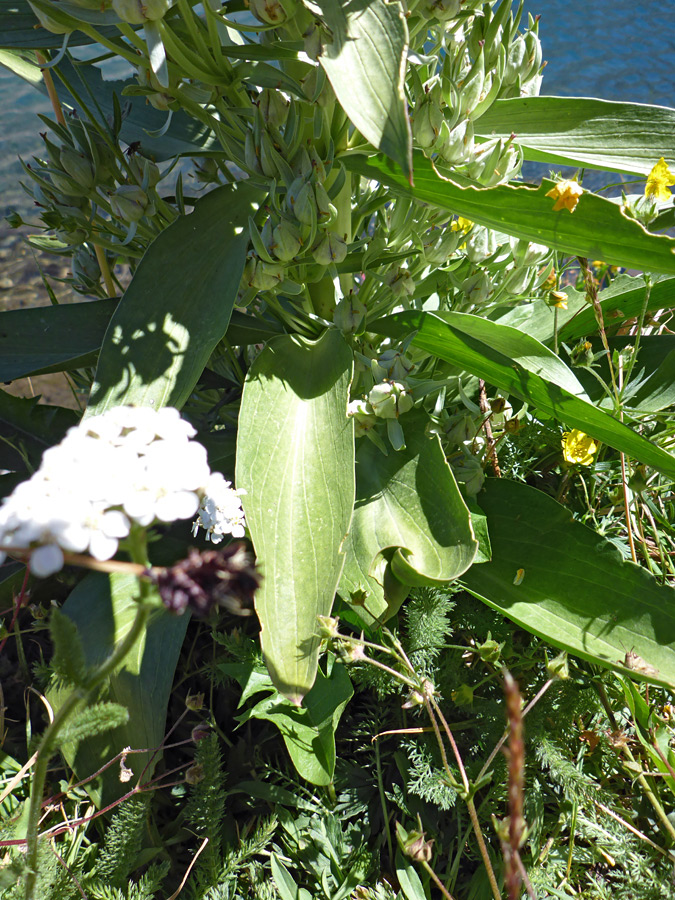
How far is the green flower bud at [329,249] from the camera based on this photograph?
3.11 feet

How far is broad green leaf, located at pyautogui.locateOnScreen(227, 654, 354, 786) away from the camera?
92 cm

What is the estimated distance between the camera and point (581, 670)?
1.00m

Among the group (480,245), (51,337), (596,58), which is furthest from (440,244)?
(596,58)

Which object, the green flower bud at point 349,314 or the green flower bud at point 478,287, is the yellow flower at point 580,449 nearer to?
the green flower bud at point 478,287

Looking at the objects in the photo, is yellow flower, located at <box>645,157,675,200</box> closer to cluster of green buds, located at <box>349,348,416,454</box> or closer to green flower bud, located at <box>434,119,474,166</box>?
green flower bud, located at <box>434,119,474,166</box>

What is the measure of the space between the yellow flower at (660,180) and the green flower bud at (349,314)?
47 centimetres

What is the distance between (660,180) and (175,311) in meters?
0.75

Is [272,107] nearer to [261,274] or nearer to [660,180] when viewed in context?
[261,274]

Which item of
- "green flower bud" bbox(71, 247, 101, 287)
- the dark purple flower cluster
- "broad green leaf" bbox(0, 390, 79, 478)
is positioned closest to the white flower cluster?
the dark purple flower cluster

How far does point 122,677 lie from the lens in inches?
40.3

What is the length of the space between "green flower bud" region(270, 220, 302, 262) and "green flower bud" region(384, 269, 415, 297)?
0.58ft

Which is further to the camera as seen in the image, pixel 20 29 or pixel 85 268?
pixel 85 268

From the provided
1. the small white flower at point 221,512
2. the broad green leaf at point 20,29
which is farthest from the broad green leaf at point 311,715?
the broad green leaf at point 20,29

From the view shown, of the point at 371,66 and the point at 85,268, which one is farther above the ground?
the point at 371,66
